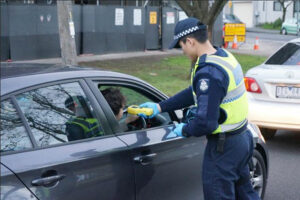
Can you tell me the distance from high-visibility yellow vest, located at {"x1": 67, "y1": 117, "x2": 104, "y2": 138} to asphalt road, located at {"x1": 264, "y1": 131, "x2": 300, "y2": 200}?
2.60 metres

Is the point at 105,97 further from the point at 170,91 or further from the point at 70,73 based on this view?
the point at 170,91

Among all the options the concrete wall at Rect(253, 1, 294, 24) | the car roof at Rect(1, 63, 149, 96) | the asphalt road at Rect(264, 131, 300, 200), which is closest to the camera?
the car roof at Rect(1, 63, 149, 96)

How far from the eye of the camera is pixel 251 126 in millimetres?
4828

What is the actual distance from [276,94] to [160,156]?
11.7 ft

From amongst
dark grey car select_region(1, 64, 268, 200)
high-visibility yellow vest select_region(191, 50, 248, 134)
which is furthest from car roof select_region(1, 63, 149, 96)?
high-visibility yellow vest select_region(191, 50, 248, 134)

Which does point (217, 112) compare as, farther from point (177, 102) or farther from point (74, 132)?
point (74, 132)

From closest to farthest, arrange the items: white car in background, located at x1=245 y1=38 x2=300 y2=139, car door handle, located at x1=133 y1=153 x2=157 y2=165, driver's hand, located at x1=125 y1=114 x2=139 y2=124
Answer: car door handle, located at x1=133 y1=153 x2=157 y2=165 → driver's hand, located at x1=125 y1=114 x2=139 y2=124 → white car in background, located at x1=245 y1=38 x2=300 y2=139

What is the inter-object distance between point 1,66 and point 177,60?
1450 cm

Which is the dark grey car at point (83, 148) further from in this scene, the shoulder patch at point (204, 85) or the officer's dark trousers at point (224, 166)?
the shoulder patch at point (204, 85)

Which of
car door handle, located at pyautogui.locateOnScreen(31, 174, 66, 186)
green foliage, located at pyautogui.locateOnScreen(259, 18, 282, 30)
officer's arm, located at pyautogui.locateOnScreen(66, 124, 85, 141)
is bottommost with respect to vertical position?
car door handle, located at pyautogui.locateOnScreen(31, 174, 66, 186)

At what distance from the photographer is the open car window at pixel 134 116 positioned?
153 inches

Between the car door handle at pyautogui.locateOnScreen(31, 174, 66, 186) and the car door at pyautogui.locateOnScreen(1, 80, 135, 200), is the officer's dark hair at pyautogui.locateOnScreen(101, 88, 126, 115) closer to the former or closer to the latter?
the car door at pyautogui.locateOnScreen(1, 80, 135, 200)

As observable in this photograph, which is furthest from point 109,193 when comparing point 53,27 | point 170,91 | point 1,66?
Answer: point 53,27

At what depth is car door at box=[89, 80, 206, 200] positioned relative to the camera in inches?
145
